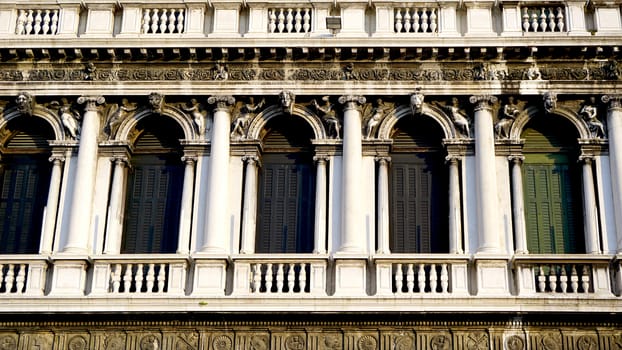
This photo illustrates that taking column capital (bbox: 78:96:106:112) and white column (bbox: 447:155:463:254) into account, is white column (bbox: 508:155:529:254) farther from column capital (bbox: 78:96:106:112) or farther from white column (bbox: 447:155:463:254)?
column capital (bbox: 78:96:106:112)

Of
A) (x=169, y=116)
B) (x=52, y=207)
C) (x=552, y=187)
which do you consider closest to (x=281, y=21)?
(x=169, y=116)

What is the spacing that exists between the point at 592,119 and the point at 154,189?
8015 millimetres

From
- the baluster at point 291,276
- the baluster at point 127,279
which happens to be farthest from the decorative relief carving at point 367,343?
the baluster at point 127,279

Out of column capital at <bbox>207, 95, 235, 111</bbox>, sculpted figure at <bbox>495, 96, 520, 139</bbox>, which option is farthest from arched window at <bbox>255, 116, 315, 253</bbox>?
sculpted figure at <bbox>495, 96, 520, 139</bbox>

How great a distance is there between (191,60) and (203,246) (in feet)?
12.0

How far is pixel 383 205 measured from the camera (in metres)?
20.4

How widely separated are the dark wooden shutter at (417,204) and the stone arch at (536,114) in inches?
58.9

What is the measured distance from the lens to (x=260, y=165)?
21.0m

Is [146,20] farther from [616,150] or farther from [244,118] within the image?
[616,150]

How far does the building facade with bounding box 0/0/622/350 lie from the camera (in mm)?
19141

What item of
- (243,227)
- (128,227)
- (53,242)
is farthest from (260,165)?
(53,242)

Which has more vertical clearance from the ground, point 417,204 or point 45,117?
point 45,117

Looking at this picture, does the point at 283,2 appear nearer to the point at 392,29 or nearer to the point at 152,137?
the point at 392,29

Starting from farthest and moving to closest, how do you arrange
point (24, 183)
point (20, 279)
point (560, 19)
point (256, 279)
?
point (560, 19) < point (24, 183) < point (20, 279) < point (256, 279)
